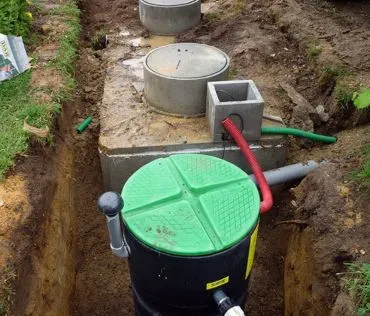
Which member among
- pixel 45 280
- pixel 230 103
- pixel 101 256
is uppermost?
pixel 230 103

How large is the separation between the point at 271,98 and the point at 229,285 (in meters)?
2.62

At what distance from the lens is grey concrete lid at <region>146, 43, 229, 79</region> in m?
4.12

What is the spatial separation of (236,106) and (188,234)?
1.70 m

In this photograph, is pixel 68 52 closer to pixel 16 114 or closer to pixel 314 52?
pixel 16 114

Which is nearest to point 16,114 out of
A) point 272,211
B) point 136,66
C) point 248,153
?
point 136,66

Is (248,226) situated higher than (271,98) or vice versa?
(248,226)

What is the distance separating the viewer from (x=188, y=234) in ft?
7.68

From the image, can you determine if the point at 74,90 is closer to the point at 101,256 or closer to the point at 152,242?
the point at 101,256

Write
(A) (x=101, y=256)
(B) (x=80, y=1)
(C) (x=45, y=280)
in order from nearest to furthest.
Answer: (C) (x=45, y=280) < (A) (x=101, y=256) < (B) (x=80, y=1)

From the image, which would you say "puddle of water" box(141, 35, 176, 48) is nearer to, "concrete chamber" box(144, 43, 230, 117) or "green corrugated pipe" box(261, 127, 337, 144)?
"concrete chamber" box(144, 43, 230, 117)

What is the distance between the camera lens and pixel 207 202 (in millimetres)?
2535

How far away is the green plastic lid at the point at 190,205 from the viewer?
7.61ft

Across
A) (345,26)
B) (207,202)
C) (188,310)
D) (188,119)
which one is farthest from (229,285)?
(345,26)

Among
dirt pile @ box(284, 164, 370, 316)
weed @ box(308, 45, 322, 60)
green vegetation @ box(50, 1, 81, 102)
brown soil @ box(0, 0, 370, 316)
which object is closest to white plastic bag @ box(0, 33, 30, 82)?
green vegetation @ box(50, 1, 81, 102)
